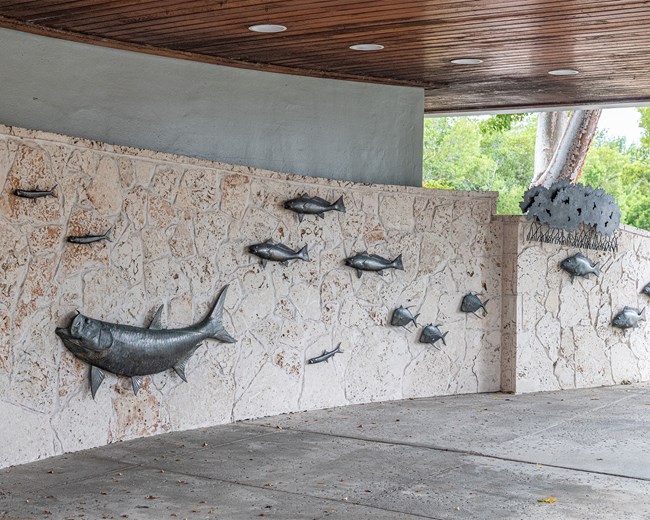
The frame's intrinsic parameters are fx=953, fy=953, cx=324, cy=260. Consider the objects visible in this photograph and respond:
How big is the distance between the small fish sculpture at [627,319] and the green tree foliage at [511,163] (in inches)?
973

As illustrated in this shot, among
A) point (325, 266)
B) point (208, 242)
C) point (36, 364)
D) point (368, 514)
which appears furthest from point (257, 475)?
point (325, 266)

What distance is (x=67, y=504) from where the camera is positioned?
5895 millimetres

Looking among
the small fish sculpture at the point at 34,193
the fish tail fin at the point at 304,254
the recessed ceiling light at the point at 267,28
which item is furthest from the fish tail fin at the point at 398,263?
the small fish sculpture at the point at 34,193

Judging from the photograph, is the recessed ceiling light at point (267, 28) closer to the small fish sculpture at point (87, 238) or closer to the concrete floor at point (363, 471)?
the small fish sculpture at point (87, 238)

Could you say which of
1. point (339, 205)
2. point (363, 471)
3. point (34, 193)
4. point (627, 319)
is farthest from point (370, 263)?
point (627, 319)

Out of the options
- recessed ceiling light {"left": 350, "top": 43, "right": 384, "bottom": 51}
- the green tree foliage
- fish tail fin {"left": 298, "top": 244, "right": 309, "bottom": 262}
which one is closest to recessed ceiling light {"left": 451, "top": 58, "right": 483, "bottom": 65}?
recessed ceiling light {"left": 350, "top": 43, "right": 384, "bottom": 51}

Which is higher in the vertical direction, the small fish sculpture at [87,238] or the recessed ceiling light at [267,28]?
the recessed ceiling light at [267,28]

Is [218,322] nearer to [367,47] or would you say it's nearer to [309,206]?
[309,206]

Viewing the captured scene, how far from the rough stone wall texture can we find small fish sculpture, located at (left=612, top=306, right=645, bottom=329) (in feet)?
6.29

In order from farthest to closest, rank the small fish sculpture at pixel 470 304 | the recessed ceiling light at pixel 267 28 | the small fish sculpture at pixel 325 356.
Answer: the small fish sculpture at pixel 470 304
the small fish sculpture at pixel 325 356
the recessed ceiling light at pixel 267 28

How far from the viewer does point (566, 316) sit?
11141 mm

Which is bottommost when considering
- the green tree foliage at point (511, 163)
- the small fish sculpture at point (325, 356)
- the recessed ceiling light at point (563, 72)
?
the small fish sculpture at point (325, 356)

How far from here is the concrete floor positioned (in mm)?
5906

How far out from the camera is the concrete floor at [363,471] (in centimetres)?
591
